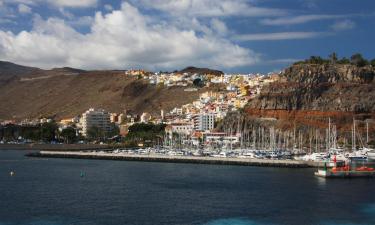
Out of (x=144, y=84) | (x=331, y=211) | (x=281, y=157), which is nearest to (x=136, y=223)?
(x=331, y=211)

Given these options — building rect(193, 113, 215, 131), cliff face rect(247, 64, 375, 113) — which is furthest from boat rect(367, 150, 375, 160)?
building rect(193, 113, 215, 131)

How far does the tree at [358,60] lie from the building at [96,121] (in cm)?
6153

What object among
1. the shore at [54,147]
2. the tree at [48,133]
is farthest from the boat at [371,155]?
the tree at [48,133]

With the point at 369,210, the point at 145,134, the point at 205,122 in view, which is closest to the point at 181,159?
the point at 145,134

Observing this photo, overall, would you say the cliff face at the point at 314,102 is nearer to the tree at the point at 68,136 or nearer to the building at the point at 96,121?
the tree at the point at 68,136

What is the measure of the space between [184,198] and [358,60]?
8843 cm

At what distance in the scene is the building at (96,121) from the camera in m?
146

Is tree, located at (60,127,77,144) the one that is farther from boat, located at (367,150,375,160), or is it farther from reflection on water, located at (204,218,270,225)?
reflection on water, located at (204,218,270,225)

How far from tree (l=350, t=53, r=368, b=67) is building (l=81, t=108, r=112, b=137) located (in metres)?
61.5

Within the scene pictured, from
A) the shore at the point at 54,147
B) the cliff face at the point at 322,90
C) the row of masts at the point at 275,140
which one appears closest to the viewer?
the row of masts at the point at 275,140

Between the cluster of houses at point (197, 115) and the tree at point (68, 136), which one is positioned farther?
the cluster of houses at point (197, 115)

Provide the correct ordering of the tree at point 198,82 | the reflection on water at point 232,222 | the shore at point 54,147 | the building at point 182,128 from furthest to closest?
the tree at point 198,82, the building at point 182,128, the shore at point 54,147, the reflection on water at point 232,222

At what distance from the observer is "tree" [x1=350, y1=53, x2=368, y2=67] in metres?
121

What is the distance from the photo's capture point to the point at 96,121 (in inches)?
5807
